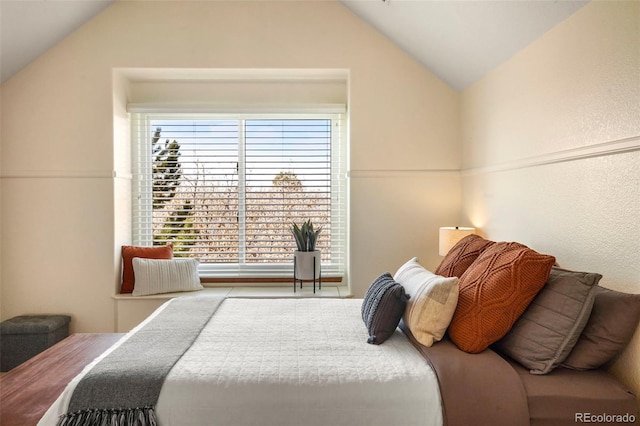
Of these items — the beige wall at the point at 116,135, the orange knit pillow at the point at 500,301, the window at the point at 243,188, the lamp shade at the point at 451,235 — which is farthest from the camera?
the window at the point at 243,188

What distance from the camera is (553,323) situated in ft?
5.23

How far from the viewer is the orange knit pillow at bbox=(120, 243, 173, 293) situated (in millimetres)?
3564

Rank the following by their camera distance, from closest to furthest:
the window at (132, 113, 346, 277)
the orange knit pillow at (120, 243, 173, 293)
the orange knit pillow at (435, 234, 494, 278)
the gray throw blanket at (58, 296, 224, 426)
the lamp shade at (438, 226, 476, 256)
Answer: the gray throw blanket at (58, 296, 224, 426) → the orange knit pillow at (435, 234, 494, 278) → the lamp shade at (438, 226, 476, 256) → the orange knit pillow at (120, 243, 173, 293) → the window at (132, 113, 346, 277)

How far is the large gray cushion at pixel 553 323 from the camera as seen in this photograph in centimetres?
156

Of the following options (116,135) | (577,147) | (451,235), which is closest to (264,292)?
(451,235)

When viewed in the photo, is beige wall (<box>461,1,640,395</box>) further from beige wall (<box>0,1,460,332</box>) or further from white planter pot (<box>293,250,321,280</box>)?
white planter pot (<box>293,250,321,280</box>)

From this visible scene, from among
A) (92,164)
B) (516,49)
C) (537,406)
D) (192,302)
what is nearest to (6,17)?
(92,164)

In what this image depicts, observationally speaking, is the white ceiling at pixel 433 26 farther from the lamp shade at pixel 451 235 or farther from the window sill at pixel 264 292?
the window sill at pixel 264 292

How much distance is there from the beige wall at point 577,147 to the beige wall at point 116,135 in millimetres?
693

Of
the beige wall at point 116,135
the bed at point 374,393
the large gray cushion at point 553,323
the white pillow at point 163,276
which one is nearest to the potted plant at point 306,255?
the beige wall at point 116,135

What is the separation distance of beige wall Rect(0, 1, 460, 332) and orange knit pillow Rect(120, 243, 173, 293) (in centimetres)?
12

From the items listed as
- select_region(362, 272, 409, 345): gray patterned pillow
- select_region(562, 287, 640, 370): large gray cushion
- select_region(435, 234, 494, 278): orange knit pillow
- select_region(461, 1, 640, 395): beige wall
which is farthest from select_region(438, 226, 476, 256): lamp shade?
select_region(562, 287, 640, 370): large gray cushion

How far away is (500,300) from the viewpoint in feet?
5.49

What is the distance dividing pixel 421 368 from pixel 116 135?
310cm
